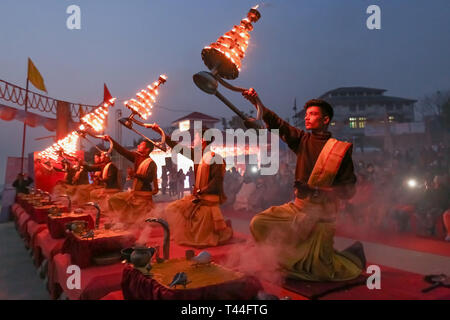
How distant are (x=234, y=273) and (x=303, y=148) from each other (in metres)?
1.95

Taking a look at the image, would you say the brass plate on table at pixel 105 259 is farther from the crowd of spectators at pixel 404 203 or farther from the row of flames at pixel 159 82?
the crowd of spectators at pixel 404 203

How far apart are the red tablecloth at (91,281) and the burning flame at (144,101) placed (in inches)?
111

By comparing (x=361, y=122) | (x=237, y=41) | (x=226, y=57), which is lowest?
(x=226, y=57)

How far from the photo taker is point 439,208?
282 inches

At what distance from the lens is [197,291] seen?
7.68 feet

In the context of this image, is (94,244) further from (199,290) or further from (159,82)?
(159,82)

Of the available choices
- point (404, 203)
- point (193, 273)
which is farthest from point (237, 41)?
point (404, 203)

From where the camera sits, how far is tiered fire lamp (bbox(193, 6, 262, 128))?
3188 millimetres

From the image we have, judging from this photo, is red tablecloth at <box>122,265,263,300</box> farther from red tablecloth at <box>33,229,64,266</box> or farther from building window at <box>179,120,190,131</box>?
building window at <box>179,120,190,131</box>

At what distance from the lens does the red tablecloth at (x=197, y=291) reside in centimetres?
232

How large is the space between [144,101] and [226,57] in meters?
3.45

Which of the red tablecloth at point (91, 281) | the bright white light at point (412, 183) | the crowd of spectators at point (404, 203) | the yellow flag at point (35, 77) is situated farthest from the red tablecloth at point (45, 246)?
the yellow flag at point (35, 77)

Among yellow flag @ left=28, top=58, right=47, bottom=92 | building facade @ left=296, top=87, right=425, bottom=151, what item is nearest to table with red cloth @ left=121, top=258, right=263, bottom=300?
yellow flag @ left=28, top=58, right=47, bottom=92
